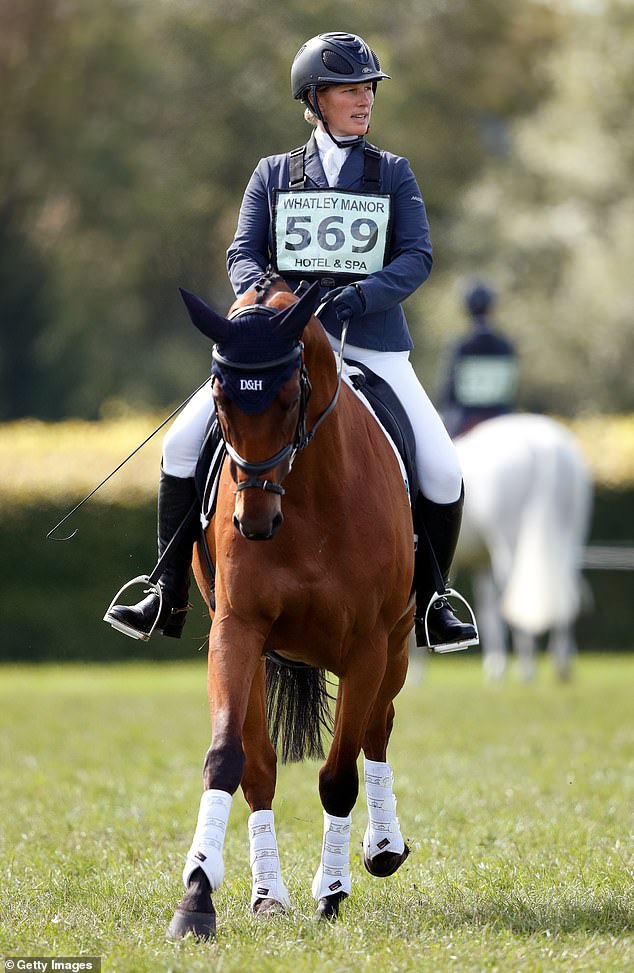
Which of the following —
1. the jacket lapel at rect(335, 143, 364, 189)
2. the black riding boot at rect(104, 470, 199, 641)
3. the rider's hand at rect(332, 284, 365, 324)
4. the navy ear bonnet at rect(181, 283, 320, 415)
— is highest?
the jacket lapel at rect(335, 143, 364, 189)

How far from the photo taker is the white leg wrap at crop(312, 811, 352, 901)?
5.93 meters

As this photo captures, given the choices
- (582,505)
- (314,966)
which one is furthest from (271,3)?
(314,966)

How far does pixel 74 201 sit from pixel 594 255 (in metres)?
13.8

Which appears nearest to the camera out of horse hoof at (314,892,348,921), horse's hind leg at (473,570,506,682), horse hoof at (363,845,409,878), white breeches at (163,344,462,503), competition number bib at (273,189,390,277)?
horse hoof at (314,892,348,921)

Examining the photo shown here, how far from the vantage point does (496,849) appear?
284 inches

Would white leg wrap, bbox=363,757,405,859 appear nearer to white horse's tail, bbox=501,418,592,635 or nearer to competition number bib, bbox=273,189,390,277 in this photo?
competition number bib, bbox=273,189,390,277

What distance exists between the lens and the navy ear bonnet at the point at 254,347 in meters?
5.14

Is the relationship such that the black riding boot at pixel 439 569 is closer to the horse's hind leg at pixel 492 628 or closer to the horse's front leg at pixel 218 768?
the horse's front leg at pixel 218 768

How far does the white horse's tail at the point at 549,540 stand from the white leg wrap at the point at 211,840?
425 inches

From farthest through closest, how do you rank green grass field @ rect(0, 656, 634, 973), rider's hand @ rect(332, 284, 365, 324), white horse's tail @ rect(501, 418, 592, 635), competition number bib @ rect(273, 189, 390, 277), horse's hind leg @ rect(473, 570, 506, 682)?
1. horse's hind leg @ rect(473, 570, 506, 682)
2. white horse's tail @ rect(501, 418, 592, 635)
3. competition number bib @ rect(273, 189, 390, 277)
4. rider's hand @ rect(332, 284, 365, 324)
5. green grass field @ rect(0, 656, 634, 973)

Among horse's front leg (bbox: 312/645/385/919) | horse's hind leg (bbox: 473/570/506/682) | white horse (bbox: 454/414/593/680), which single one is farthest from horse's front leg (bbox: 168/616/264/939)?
horse's hind leg (bbox: 473/570/506/682)

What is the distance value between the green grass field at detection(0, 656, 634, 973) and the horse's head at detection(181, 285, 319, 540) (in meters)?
1.45

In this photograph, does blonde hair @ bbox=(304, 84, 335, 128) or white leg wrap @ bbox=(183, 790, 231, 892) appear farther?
blonde hair @ bbox=(304, 84, 335, 128)

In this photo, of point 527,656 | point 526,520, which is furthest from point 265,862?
point 527,656
